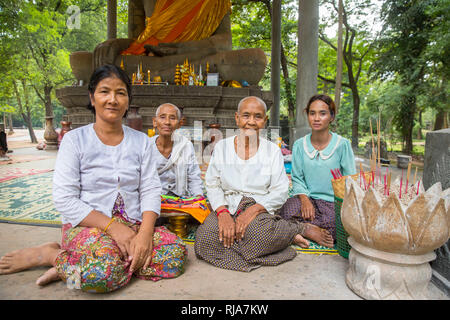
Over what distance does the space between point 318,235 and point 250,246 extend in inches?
27.9

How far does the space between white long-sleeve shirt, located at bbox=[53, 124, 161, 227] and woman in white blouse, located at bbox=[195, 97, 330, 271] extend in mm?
478

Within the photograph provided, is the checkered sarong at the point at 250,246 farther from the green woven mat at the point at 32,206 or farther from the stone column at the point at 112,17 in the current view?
the stone column at the point at 112,17

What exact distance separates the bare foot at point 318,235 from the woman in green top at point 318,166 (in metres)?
0.06

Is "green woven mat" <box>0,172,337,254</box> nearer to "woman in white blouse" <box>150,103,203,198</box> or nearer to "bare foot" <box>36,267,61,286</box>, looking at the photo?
"woman in white blouse" <box>150,103,203,198</box>

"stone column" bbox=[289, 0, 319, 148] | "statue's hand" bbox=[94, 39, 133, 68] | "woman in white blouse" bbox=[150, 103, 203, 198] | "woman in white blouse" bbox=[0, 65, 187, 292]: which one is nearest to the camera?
"woman in white blouse" bbox=[0, 65, 187, 292]

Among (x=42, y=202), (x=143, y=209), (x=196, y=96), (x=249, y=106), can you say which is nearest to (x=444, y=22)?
(x=196, y=96)

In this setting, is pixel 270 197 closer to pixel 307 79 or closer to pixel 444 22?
pixel 307 79

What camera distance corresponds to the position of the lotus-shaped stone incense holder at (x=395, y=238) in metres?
1.49

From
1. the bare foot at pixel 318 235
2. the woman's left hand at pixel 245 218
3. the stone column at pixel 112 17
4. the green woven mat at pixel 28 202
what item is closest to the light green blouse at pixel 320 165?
the bare foot at pixel 318 235

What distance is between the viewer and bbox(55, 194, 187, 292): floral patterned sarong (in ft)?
5.08

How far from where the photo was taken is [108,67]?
6.03 feet

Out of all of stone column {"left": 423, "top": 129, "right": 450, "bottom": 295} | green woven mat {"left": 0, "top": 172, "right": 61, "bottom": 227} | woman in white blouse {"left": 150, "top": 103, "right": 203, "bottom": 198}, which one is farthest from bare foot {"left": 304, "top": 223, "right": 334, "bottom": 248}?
green woven mat {"left": 0, "top": 172, "right": 61, "bottom": 227}

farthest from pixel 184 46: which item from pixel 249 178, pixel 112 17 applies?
pixel 249 178

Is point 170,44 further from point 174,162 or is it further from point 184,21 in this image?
point 174,162
